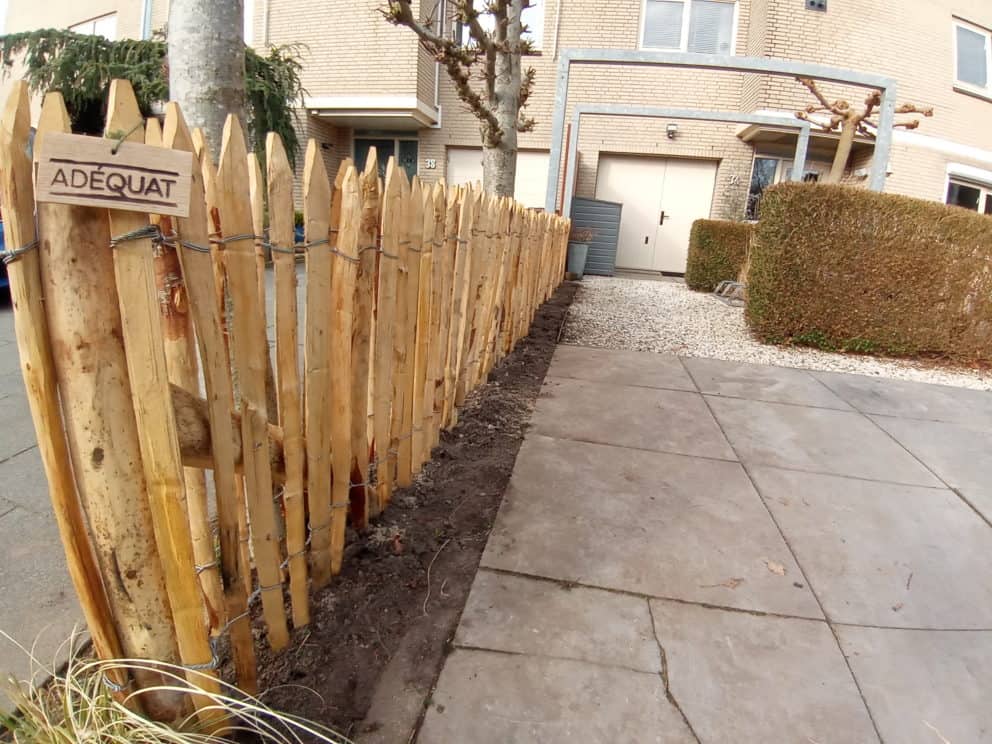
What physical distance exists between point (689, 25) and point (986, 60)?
7381mm

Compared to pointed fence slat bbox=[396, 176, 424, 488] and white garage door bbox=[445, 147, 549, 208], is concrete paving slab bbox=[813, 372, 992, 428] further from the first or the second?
white garage door bbox=[445, 147, 549, 208]

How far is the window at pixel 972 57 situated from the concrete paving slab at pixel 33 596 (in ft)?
59.6

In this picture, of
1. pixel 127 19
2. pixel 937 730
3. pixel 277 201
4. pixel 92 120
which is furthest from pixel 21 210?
pixel 127 19

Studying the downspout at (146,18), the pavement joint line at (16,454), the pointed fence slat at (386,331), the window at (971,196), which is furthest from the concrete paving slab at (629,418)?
the downspout at (146,18)

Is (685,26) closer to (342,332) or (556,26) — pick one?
(556,26)

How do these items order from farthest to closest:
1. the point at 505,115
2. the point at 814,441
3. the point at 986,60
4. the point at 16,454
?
1. the point at 986,60
2. the point at 505,115
3. the point at 814,441
4. the point at 16,454

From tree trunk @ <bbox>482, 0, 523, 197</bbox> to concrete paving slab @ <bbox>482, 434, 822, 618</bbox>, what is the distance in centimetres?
432

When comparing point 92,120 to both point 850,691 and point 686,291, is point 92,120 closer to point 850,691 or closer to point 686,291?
point 686,291

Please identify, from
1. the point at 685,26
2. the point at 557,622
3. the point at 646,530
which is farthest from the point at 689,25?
the point at 557,622

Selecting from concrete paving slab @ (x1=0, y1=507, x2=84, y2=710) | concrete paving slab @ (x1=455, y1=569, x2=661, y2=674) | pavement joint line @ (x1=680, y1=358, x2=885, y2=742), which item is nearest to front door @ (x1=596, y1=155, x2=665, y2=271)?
pavement joint line @ (x1=680, y1=358, x2=885, y2=742)

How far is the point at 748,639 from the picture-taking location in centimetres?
205

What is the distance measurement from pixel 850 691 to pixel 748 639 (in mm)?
318

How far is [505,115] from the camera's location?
679cm

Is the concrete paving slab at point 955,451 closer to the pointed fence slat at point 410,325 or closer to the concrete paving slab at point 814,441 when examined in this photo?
the concrete paving slab at point 814,441
